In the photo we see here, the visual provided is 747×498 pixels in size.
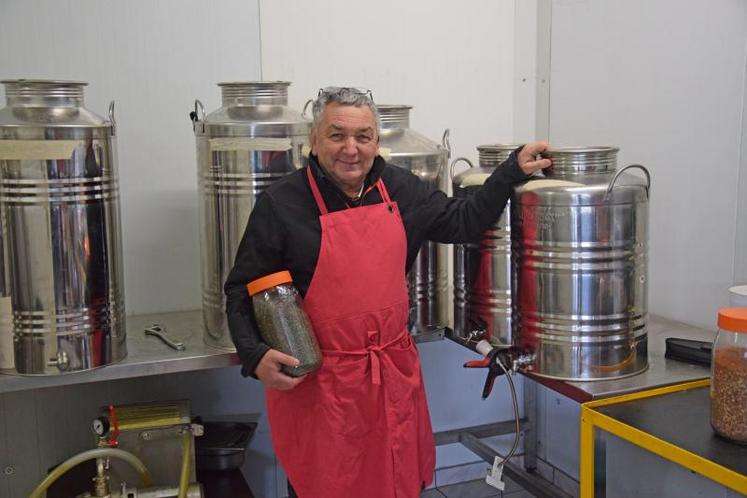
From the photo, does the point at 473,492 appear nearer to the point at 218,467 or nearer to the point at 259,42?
the point at 218,467

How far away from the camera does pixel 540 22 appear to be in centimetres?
266

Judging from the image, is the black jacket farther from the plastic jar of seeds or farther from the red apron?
the plastic jar of seeds

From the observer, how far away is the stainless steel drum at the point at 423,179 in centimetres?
202

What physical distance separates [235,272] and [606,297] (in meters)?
0.79

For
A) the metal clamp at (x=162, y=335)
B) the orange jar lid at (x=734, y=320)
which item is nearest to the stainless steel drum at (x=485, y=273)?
the orange jar lid at (x=734, y=320)

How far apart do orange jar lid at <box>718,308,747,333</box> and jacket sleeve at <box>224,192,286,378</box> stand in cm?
88

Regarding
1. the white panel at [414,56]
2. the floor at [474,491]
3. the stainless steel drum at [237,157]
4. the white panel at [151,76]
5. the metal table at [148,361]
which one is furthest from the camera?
the floor at [474,491]

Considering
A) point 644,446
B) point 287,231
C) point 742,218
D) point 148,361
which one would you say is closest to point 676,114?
point 742,218

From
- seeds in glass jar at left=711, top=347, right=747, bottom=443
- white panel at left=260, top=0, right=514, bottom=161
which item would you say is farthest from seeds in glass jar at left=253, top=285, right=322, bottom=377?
white panel at left=260, top=0, right=514, bottom=161

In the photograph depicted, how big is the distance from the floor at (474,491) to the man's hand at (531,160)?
4.83 feet

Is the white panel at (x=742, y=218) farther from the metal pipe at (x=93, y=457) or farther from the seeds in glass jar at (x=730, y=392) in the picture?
the metal pipe at (x=93, y=457)

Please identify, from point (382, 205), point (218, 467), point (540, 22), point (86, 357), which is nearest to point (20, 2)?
point (86, 357)

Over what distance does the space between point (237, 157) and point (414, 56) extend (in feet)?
3.08

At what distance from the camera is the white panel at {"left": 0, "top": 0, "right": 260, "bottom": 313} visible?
218cm
